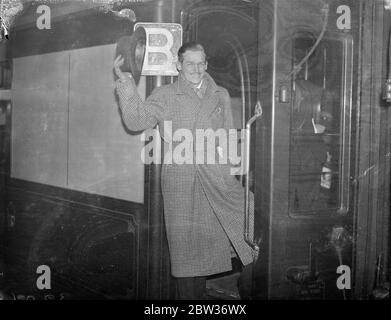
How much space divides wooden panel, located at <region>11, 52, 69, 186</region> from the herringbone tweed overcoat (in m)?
0.38

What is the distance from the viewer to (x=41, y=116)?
2.24 m

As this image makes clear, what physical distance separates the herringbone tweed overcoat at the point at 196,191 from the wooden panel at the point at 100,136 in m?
0.11

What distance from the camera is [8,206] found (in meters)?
2.67

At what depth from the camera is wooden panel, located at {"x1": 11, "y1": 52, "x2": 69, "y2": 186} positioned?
2207mm

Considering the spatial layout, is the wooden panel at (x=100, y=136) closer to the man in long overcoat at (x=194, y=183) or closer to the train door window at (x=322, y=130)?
the man in long overcoat at (x=194, y=183)

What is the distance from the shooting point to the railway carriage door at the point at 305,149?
1994 millimetres

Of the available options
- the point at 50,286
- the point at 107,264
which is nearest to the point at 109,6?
the point at 107,264

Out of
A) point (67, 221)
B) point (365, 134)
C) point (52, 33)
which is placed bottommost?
point (67, 221)

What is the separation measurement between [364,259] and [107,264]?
47.6 inches

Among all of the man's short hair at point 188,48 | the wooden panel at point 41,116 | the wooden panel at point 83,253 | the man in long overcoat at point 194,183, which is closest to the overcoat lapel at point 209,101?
the man in long overcoat at point 194,183

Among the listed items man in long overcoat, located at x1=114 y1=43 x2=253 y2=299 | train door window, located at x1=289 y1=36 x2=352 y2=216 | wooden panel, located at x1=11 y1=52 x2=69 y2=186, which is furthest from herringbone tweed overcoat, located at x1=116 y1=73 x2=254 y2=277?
wooden panel, located at x1=11 y1=52 x2=69 y2=186

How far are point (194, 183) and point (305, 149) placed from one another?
0.52m

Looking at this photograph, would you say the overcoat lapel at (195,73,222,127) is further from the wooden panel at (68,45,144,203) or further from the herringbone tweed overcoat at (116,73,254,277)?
the wooden panel at (68,45,144,203)
